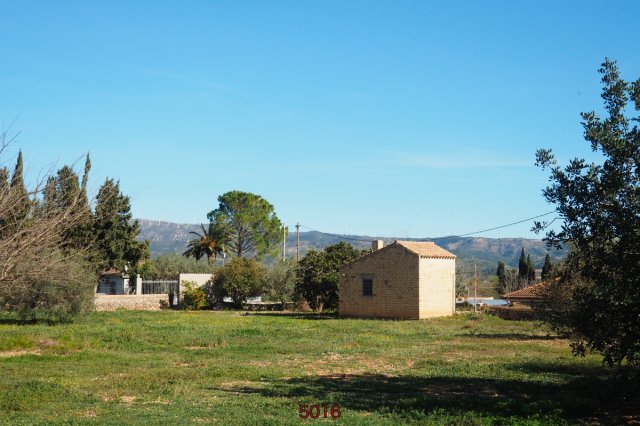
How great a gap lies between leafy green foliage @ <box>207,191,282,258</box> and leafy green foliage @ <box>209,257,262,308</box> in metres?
24.3

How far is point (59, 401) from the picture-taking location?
14969 mm

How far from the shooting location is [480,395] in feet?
52.5

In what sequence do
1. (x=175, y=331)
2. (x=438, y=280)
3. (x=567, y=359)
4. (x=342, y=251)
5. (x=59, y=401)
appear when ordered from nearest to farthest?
(x=59, y=401) → (x=567, y=359) → (x=175, y=331) → (x=438, y=280) → (x=342, y=251)

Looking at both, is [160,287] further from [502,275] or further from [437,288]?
[502,275]

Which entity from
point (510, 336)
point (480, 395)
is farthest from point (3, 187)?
point (510, 336)

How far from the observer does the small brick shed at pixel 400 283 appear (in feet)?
152

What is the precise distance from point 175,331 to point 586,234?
23.3 meters

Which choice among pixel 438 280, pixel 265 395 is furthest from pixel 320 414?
pixel 438 280

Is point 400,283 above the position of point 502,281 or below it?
below

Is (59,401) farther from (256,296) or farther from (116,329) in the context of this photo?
(256,296)

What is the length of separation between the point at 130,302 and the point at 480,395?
42002mm

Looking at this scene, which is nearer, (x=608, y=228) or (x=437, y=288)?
(x=608, y=228)

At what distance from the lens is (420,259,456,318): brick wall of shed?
152 feet

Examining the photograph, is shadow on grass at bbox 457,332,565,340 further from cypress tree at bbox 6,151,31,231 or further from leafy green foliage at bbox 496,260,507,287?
leafy green foliage at bbox 496,260,507,287
